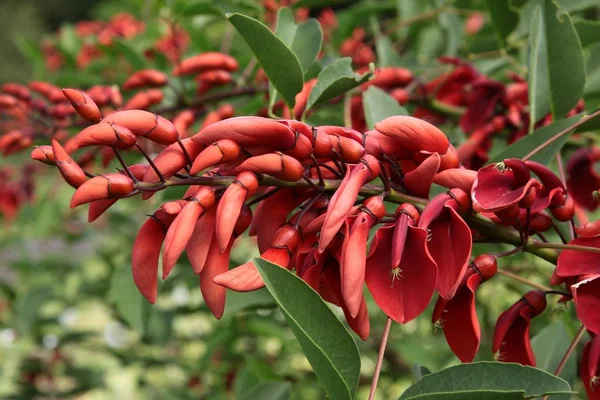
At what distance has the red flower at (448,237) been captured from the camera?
588mm

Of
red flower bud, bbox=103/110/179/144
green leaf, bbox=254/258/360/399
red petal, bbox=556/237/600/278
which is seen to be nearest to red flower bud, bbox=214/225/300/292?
green leaf, bbox=254/258/360/399

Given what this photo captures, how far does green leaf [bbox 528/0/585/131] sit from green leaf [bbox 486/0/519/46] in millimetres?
180

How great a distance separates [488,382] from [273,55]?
393 millimetres

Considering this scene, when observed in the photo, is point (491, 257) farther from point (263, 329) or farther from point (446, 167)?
point (263, 329)

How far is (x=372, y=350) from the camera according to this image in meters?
2.01

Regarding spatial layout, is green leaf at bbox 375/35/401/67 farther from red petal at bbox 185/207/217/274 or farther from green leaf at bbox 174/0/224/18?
red petal at bbox 185/207/217/274

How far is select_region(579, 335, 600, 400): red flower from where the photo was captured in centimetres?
63

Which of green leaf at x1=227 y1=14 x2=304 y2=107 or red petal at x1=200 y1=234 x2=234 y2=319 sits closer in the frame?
red petal at x1=200 y1=234 x2=234 y2=319

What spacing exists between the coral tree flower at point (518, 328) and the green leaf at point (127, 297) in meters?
0.76

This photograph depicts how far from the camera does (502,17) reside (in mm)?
1112

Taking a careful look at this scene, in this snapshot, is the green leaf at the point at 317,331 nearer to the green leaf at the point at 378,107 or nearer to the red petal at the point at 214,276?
the red petal at the point at 214,276

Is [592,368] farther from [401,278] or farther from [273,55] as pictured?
[273,55]

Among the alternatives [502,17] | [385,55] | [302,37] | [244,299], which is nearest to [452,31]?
[385,55]

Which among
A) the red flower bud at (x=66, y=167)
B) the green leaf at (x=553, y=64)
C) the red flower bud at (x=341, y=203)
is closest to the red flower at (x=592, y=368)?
the red flower bud at (x=341, y=203)
